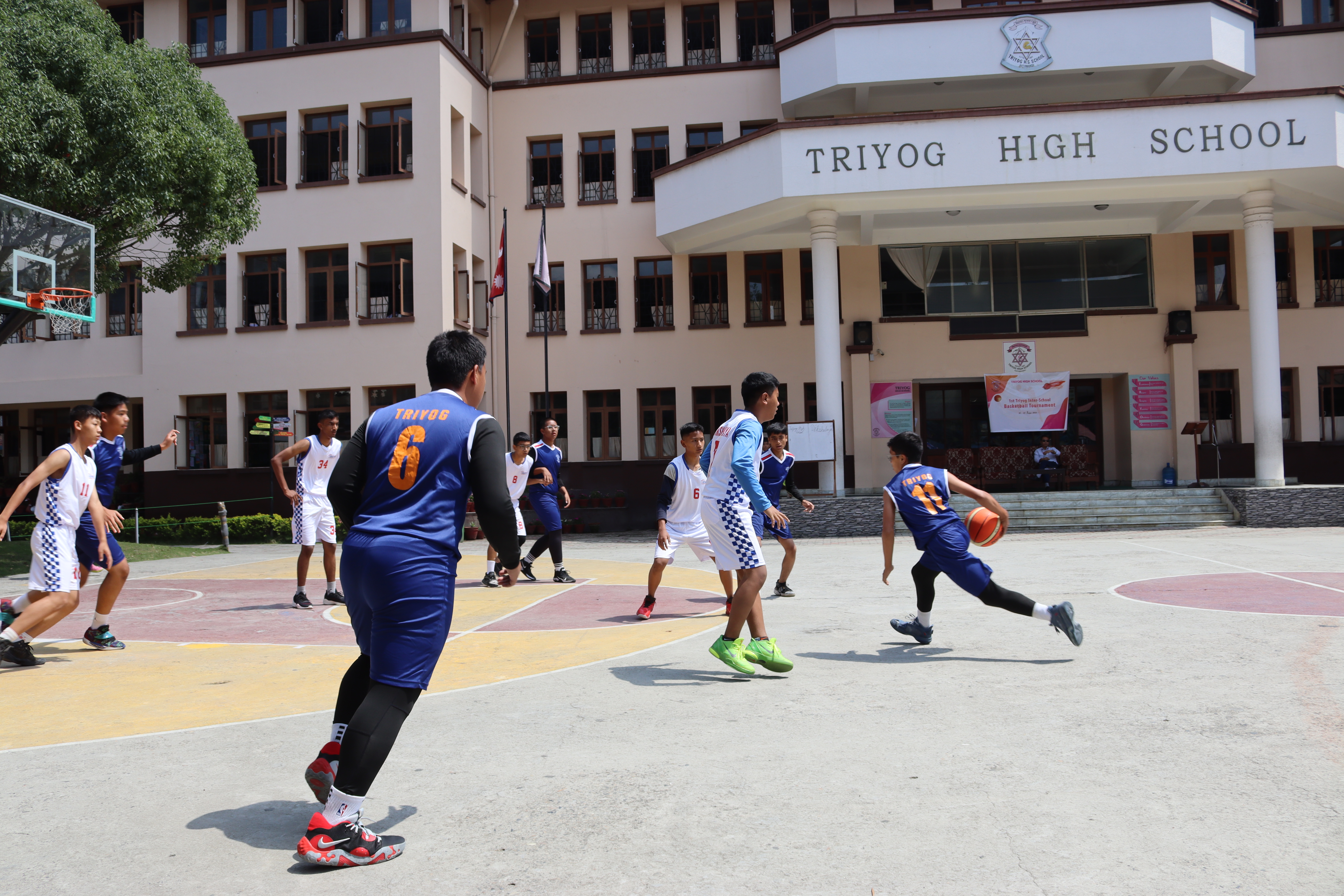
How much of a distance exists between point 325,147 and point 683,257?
10.2m

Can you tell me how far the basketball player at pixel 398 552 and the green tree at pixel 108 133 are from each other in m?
14.8

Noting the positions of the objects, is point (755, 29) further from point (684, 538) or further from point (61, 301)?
point (684, 538)

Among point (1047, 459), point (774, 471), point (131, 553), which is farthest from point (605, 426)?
point (774, 471)

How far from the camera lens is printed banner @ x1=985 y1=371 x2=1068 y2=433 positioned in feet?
85.9

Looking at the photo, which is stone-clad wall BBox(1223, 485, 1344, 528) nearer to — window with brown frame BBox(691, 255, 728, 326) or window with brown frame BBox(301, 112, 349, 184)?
window with brown frame BBox(691, 255, 728, 326)

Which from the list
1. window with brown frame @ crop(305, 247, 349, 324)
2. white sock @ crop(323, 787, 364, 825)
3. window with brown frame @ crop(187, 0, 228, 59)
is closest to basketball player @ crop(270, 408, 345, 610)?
white sock @ crop(323, 787, 364, 825)

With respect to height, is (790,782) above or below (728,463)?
below

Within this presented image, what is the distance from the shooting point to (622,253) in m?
28.2

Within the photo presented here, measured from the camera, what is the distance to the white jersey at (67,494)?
24.5ft

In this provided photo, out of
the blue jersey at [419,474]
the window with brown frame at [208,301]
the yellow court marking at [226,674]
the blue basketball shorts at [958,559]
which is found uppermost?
the window with brown frame at [208,301]

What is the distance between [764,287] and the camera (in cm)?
2809

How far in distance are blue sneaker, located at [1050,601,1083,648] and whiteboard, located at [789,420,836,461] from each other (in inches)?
595

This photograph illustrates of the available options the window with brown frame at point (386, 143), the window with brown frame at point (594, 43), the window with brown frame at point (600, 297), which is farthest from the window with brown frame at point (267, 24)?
the window with brown frame at point (600, 297)

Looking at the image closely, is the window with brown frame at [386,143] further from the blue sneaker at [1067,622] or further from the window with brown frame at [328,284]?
the blue sneaker at [1067,622]
